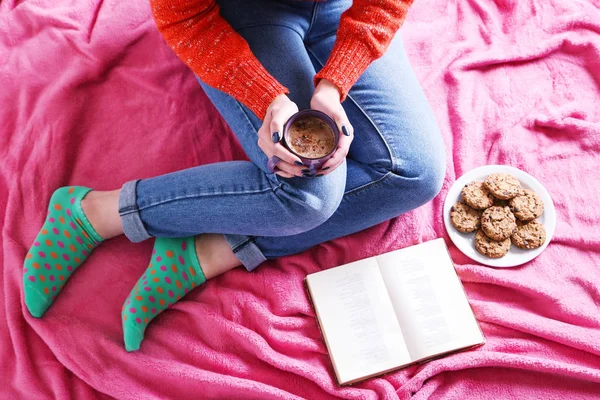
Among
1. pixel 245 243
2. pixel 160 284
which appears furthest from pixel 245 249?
pixel 160 284

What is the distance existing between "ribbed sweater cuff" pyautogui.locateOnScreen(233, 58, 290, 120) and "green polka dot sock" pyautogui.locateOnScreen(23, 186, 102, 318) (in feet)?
1.56

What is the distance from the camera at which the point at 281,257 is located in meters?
1.20

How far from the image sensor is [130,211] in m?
1.06

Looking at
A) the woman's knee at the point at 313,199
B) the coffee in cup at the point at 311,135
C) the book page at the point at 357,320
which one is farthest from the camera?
the book page at the point at 357,320

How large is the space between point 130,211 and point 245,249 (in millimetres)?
259

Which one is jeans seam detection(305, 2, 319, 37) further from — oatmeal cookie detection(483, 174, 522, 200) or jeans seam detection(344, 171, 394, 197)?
oatmeal cookie detection(483, 174, 522, 200)

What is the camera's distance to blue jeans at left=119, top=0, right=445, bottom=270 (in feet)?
3.35

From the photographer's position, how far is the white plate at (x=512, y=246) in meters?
1.18

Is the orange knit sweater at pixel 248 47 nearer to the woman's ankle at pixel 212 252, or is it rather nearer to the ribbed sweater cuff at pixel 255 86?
the ribbed sweater cuff at pixel 255 86

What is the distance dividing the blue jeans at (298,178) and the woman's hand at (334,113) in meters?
0.07

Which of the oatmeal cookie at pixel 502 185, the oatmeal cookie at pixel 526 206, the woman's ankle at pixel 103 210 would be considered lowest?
the oatmeal cookie at pixel 526 206

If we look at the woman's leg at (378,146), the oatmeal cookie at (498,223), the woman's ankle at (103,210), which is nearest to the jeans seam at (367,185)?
the woman's leg at (378,146)

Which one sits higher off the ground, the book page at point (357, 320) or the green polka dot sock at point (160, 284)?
the green polka dot sock at point (160, 284)

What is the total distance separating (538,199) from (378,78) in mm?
477
